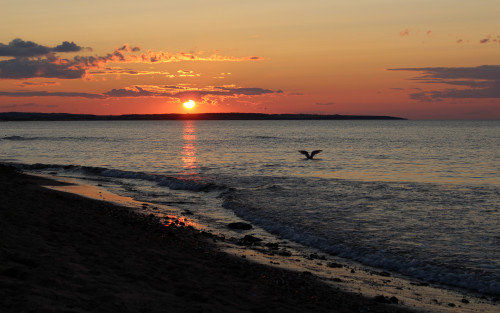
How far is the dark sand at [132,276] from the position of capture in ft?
25.0

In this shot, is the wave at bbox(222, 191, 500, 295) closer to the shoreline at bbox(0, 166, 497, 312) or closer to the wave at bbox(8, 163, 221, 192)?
the shoreline at bbox(0, 166, 497, 312)

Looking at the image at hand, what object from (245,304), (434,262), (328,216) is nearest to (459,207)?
(328,216)

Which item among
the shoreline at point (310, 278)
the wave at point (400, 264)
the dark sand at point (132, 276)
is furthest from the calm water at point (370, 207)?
the dark sand at point (132, 276)

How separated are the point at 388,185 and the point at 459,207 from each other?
855 cm

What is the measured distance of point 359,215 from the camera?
1944 centimetres

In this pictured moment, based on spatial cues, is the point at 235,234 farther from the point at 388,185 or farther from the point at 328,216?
the point at 388,185

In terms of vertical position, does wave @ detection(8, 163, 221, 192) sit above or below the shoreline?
below

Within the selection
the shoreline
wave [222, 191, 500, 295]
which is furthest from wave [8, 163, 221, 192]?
the shoreline

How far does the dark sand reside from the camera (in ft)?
25.0

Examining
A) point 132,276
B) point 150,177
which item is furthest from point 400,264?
point 150,177

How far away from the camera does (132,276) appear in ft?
30.9

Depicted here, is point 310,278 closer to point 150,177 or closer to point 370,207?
point 370,207

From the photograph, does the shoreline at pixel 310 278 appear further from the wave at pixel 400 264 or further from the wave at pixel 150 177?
the wave at pixel 150 177

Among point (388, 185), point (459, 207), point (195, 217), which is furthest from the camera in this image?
point (388, 185)
